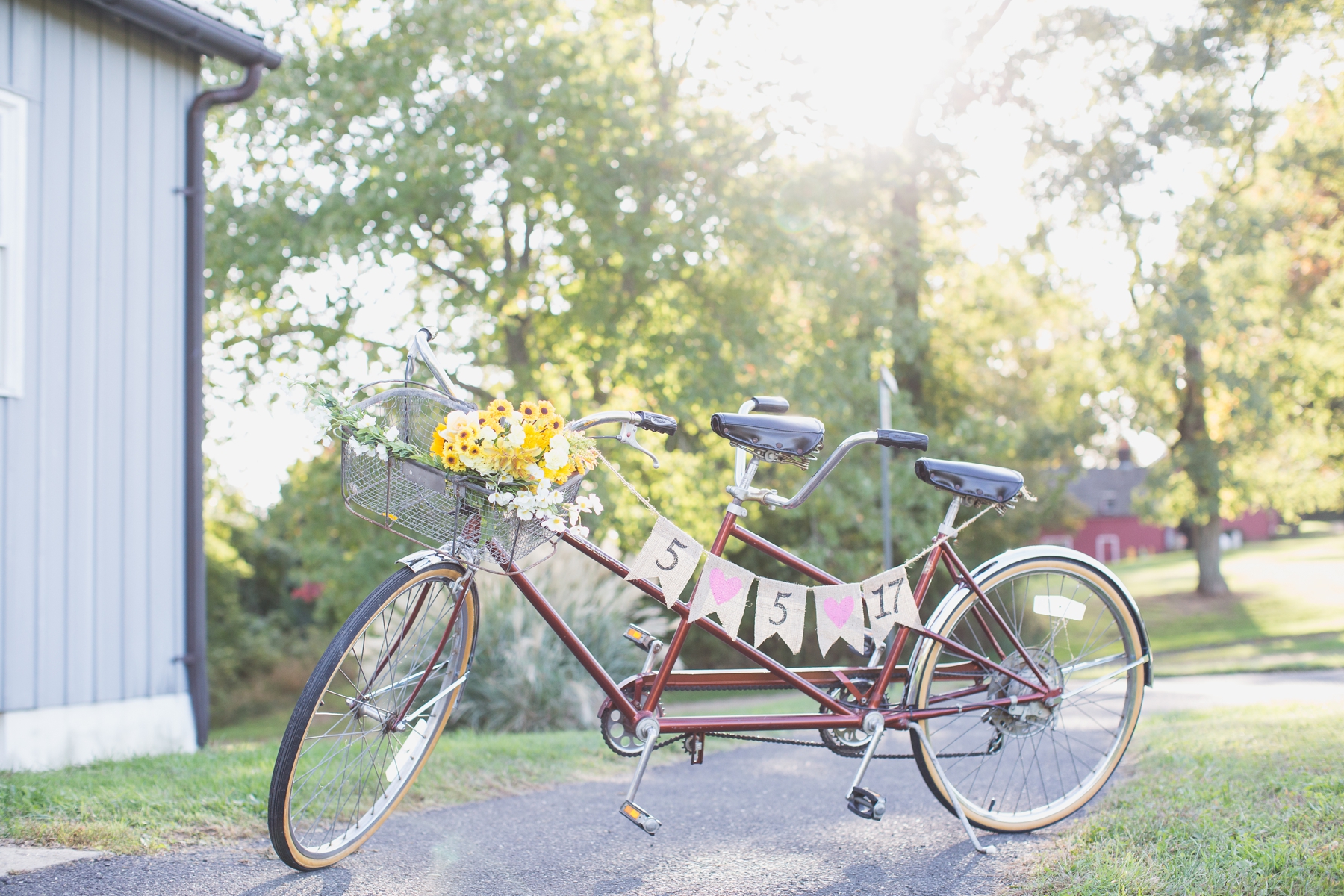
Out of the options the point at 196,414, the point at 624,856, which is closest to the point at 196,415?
the point at 196,414

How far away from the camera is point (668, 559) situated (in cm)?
288

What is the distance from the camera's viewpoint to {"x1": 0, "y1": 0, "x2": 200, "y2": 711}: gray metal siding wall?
497 cm

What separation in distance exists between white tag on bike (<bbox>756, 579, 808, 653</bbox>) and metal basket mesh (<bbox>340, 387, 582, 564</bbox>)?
2.27ft

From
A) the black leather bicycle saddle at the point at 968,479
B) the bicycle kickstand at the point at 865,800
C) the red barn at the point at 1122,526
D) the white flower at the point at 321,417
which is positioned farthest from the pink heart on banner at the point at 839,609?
the red barn at the point at 1122,526

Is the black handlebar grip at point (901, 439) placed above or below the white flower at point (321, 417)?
below

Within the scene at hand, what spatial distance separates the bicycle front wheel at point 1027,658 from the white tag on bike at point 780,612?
47cm

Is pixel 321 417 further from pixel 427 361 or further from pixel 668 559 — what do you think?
pixel 668 559

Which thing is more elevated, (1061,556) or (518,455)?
(518,455)

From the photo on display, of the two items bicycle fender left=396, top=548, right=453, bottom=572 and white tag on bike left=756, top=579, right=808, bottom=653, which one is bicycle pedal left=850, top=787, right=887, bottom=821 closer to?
white tag on bike left=756, top=579, right=808, bottom=653

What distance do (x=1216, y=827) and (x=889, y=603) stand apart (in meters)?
1.14

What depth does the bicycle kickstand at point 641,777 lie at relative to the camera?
2709 mm

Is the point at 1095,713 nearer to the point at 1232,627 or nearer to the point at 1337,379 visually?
the point at 1232,627

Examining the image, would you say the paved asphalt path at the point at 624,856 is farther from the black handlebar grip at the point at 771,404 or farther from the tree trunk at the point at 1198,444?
the tree trunk at the point at 1198,444

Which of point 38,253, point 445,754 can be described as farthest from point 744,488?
point 38,253
